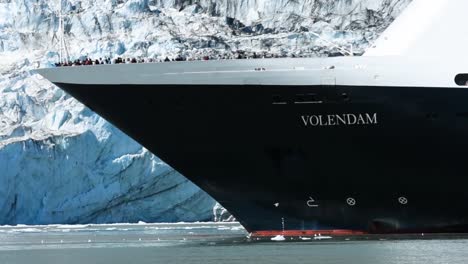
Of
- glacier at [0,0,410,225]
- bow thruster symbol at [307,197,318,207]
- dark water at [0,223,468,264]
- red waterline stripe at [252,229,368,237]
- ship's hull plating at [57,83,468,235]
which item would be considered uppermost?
glacier at [0,0,410,225]

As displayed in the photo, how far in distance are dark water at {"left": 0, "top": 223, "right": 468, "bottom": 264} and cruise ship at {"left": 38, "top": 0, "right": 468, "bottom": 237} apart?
726 mm

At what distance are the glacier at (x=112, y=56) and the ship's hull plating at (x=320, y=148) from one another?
1276 cm

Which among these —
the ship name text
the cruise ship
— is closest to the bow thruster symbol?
the cruise ship

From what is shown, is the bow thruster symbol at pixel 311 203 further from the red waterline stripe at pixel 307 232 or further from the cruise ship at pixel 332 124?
the red waterline stripe at pixel 307 232

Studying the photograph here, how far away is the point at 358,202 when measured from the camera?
22.9 meters

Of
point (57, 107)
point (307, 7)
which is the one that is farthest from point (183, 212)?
point (307, 7)

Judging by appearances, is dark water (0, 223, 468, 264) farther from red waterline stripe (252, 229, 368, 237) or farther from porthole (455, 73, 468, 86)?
porthole (455, 73, 468, 86)

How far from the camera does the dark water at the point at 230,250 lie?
18.4m

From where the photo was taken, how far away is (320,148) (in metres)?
22.8

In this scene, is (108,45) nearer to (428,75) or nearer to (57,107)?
(57,107)

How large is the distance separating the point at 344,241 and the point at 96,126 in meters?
18.6

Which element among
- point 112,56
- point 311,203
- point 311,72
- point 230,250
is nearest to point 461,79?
point 311,72

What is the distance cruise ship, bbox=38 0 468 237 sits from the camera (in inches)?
876

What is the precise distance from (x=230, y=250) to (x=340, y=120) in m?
3.54
